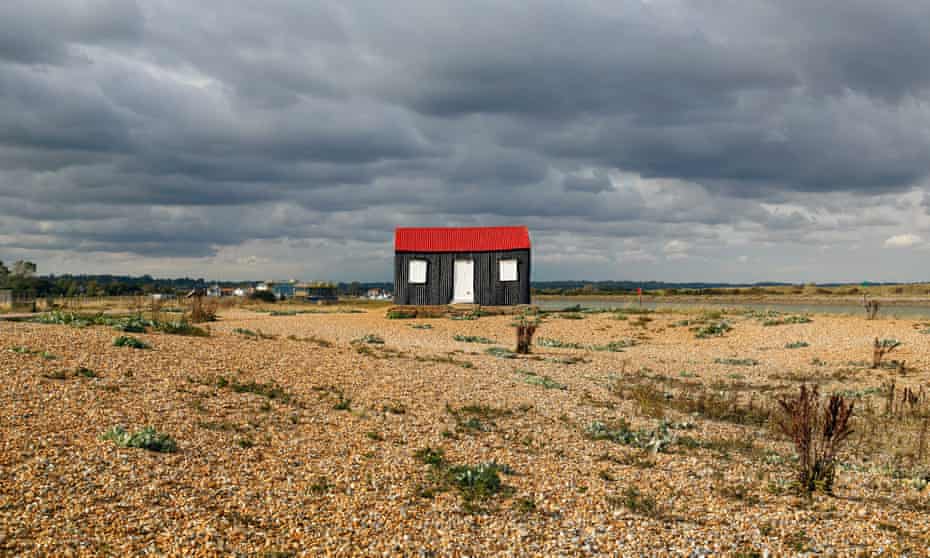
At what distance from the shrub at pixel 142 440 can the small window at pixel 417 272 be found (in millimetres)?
31603

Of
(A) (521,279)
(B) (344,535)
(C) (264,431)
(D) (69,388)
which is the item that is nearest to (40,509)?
(B) (344,535)

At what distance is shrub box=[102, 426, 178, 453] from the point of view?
755cm

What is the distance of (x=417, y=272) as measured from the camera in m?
39.4

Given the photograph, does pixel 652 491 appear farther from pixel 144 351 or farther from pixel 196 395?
pixel 144 351

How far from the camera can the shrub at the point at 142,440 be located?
297 inches

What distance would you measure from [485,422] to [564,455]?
6.07 feet

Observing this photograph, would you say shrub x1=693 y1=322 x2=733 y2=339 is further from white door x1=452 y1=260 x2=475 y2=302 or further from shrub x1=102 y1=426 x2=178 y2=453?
shrub x1=102 y1=426 x2=178 y2=453

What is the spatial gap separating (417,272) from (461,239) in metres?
3.36

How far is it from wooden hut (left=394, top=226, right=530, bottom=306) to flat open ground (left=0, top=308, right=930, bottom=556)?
2310 centimetres

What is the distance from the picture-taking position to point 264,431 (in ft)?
29.3

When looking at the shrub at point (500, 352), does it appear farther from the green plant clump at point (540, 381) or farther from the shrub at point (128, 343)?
the shrub at point (128, 343)

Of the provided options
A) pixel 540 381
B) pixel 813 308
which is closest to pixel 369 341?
pixel 540 381

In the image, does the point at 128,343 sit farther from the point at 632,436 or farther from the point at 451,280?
the point at 451,280

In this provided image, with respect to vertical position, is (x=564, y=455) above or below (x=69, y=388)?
below
